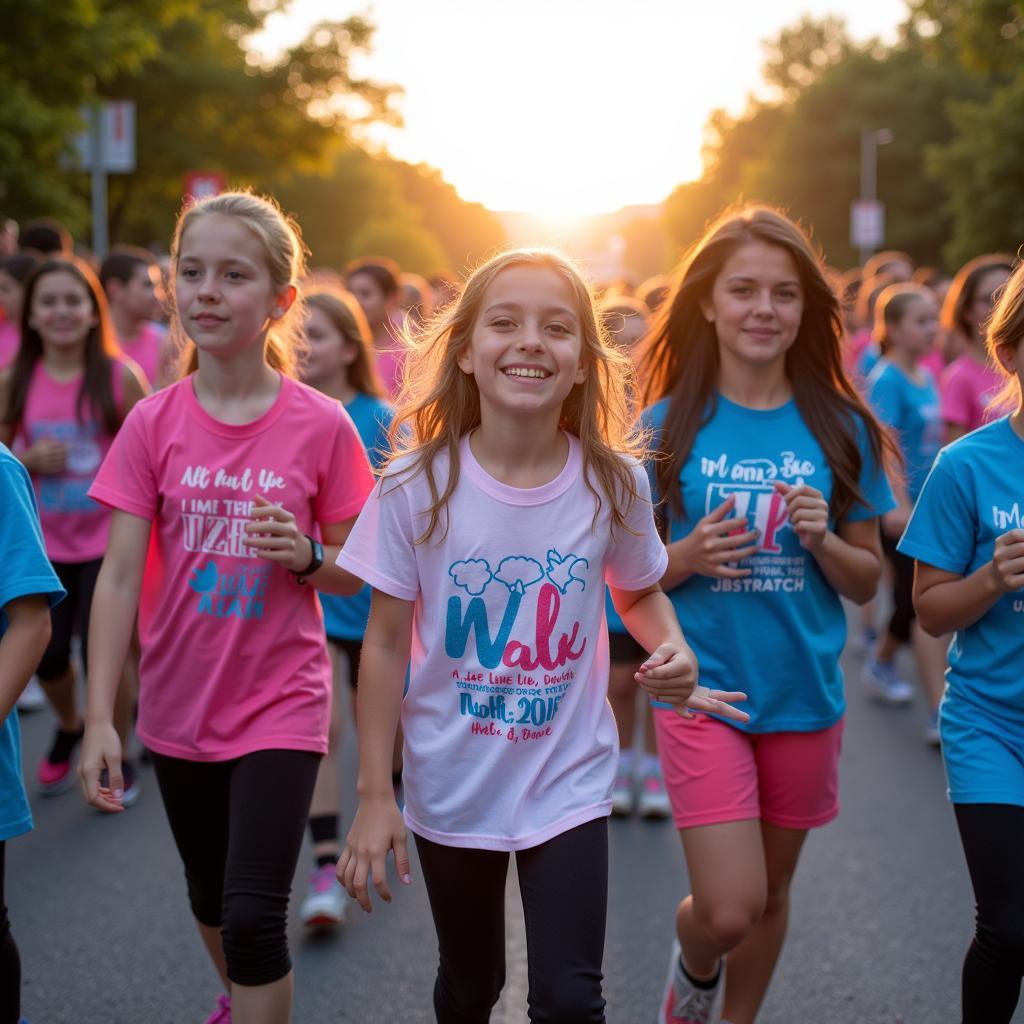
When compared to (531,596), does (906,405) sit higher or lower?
higher

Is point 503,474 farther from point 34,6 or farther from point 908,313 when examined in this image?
point 34,6

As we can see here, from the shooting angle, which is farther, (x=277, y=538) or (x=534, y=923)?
(x=277, y=538)

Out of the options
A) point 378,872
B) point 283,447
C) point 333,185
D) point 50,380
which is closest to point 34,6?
point 50,380

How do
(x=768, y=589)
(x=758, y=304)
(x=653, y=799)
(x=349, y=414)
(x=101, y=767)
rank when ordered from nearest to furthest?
(x=101, y=767) < (x=768, y=589) < (x=758, y=304) < (x=349, y=414) < (x=653, y=799)

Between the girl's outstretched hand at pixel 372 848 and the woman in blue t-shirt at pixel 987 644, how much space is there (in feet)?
4.21

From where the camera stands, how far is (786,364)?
3.91 metres

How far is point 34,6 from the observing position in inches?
724

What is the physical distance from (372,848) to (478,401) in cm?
104

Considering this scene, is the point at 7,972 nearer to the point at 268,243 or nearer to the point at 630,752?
the point at 268,243

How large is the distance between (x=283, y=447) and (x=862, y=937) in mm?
2582

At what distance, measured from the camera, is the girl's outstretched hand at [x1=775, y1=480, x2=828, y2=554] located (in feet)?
11.2

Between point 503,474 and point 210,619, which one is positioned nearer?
point 503,474

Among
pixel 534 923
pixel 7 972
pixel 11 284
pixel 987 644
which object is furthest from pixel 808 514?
pixel 11 284

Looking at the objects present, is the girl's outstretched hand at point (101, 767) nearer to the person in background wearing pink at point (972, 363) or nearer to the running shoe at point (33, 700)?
the running shoe at point (33, 700)
